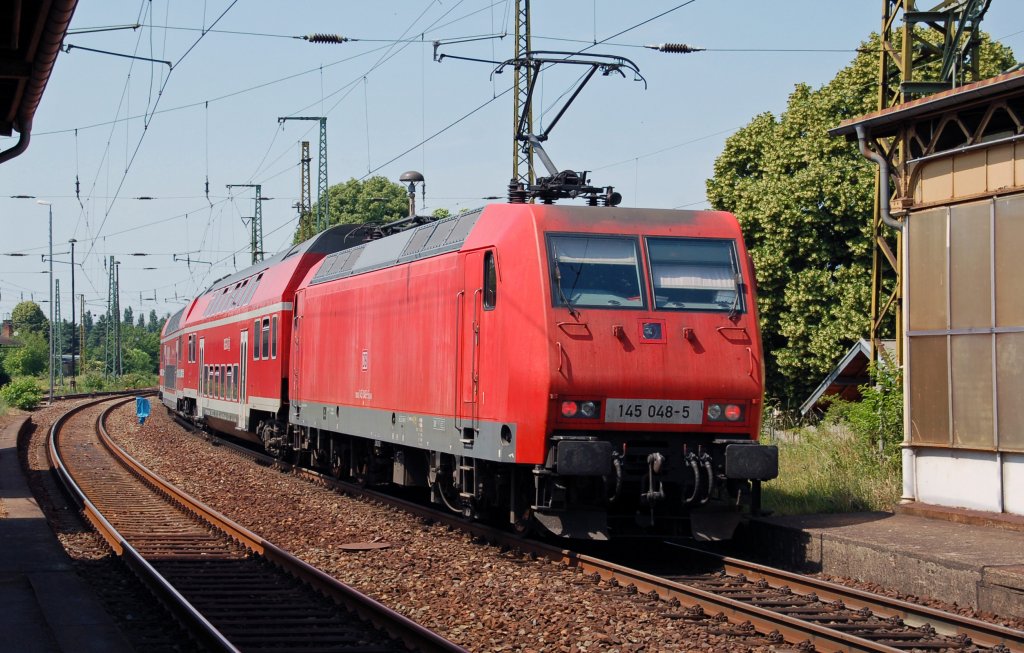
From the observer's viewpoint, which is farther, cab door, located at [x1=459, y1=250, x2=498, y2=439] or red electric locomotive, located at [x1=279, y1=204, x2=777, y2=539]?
cab door, located at [x1=459, y1=250, x2=498, y2=439]

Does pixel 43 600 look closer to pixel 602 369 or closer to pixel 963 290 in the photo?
pixel 602 369

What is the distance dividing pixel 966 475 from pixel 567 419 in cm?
502

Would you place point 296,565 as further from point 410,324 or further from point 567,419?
point 410,324

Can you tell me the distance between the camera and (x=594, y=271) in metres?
11.3

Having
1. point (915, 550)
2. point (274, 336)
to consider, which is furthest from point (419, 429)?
point (274, 336)

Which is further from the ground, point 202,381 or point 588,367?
point 588,367

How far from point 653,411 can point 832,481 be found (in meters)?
4.83

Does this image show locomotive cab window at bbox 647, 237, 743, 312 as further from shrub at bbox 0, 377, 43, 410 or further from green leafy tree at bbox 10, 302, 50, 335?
green leafy tree at bbox 10, 302, 50, 335

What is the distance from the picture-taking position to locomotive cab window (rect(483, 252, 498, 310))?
1164 centimetres

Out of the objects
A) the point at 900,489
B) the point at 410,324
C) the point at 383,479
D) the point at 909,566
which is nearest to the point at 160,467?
the point at 383,479

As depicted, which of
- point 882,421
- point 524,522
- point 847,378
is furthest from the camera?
point 847,378

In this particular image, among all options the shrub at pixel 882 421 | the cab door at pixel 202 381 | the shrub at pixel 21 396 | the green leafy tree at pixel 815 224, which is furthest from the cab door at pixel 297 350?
the shrub at pixel 21 396

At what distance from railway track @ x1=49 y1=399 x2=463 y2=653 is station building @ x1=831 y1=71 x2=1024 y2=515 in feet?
23.7

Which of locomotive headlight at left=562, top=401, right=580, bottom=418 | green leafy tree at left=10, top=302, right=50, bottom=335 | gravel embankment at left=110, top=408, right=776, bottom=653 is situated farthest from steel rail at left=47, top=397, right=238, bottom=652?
green leafy tree at left=10, top=302, right=50, bottom=335
